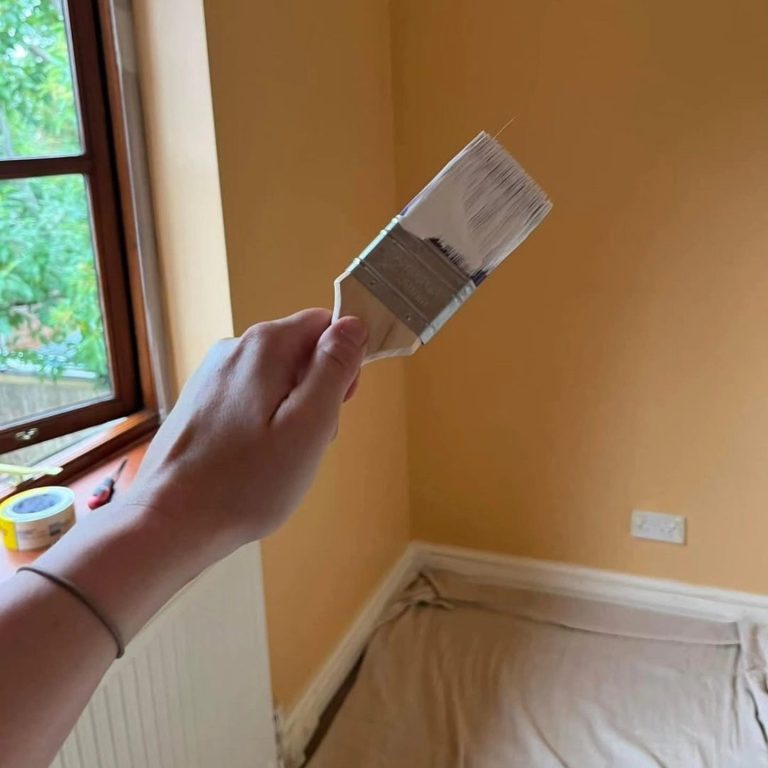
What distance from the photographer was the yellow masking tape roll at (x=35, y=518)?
4.14 ft

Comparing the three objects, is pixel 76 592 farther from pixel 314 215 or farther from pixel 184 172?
pixel 314 215

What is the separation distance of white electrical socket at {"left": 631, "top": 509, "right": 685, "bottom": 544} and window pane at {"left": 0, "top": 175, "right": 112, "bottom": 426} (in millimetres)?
1385

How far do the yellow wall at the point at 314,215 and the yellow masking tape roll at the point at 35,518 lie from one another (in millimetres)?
442

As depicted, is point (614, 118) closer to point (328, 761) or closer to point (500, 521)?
point (500, 521)

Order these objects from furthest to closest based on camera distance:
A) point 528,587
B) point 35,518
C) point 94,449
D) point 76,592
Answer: point 528,587
point 94,449
point 35,518
point 76,592

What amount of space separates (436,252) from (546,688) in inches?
56.8

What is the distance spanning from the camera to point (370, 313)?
0.87 meters

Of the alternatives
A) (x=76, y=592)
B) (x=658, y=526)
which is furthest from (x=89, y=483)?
(x=658, y=526)

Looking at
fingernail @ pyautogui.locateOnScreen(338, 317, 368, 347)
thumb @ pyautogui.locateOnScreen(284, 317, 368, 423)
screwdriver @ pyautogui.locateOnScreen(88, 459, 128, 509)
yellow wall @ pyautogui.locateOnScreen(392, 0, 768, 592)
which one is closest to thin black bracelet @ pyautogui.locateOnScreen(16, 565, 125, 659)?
thumb @ pyautogui.locateOnScreen(284, 317, 368, 423)

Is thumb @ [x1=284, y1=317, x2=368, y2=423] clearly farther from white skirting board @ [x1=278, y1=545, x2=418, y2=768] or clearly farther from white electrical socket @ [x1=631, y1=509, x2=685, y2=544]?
white electrical socket @ [x1=631, y1=509, x2=685, y2=544]

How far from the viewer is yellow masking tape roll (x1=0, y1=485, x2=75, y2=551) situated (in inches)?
49.6

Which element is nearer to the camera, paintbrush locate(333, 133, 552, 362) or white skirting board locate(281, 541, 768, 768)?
paintbrush locate(333, 133, 552, 362)

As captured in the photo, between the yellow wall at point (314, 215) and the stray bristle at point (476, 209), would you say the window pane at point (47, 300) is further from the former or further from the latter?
the stray bristle at point (476, 209)

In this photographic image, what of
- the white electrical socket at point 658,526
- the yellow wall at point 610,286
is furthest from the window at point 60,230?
the white electrical socket at point 658,526
